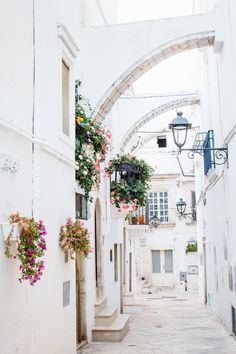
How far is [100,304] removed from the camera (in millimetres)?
10750

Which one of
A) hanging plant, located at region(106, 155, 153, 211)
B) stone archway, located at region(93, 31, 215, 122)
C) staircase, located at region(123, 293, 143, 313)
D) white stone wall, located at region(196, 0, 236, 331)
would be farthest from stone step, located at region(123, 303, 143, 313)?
stone archway, located at region(93, 31, 215, 122)

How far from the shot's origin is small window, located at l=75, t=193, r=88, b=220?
8.79 m

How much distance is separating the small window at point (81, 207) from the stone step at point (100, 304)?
7.72 feet

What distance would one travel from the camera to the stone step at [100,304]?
10.5 meters

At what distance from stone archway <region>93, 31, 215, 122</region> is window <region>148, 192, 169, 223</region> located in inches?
678

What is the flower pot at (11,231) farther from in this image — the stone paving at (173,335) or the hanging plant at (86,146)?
the stone paving at (173,335)

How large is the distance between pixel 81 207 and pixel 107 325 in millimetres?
2952

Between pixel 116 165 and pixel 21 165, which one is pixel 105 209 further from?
pixel 21 165

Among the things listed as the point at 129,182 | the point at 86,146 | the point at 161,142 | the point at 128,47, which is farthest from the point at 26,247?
the point at 161,142

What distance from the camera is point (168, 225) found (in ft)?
87.3

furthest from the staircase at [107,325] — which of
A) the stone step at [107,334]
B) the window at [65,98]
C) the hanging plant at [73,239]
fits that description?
the window at [65,98]

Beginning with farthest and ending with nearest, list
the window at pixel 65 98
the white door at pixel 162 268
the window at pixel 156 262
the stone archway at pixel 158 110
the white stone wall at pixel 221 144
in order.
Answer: the window at pixel 156 262 < the white door at pixel 162 268 < the stone archway at pixel 158 110 < the white stone wall at pixel 221 144 < the window at pixel 65 98

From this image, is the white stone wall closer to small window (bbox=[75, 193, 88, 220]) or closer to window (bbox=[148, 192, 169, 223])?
small window (bbox=[75, 193, 88, 220])

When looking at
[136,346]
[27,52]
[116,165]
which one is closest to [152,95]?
[116,165]
